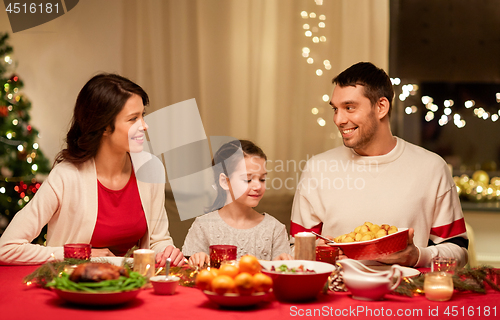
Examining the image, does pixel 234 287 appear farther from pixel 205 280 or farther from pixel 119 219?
pixel 119 219

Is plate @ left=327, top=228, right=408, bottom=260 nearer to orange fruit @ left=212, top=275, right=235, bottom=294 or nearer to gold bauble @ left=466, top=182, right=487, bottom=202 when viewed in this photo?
orange fruit @ left=212, top=275, right=235, bottom=294

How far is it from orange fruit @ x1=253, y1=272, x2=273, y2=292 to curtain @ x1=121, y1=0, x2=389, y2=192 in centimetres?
257

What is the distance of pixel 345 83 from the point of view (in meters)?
2.37

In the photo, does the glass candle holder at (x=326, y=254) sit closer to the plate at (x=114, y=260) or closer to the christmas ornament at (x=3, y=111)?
the plate at (x=114, y=260)

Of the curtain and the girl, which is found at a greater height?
the curtain

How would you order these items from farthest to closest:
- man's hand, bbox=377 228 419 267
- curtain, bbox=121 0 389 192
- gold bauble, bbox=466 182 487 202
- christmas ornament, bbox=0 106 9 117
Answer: gold bauble, bbox=466 182 487 202 → curtain, bbox=121 0 389 192 → christmas ornament, bbox=0 106 9 117 → man's hand, bbox=377 228 419 267

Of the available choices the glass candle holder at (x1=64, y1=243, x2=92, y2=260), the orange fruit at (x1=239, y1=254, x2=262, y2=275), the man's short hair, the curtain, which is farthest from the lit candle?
the curtain

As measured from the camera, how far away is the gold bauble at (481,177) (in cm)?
407

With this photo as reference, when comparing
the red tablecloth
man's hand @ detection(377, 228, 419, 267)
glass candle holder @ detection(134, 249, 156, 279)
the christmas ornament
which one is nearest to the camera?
the red tablecloth

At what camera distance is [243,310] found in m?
1.20

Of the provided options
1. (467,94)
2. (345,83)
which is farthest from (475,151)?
(345,83)

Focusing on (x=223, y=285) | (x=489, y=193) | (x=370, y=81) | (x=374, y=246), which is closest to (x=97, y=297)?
(x=223, y=285)

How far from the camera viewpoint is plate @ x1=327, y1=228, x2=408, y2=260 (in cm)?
157

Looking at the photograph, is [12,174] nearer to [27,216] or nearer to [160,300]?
[27,216]
